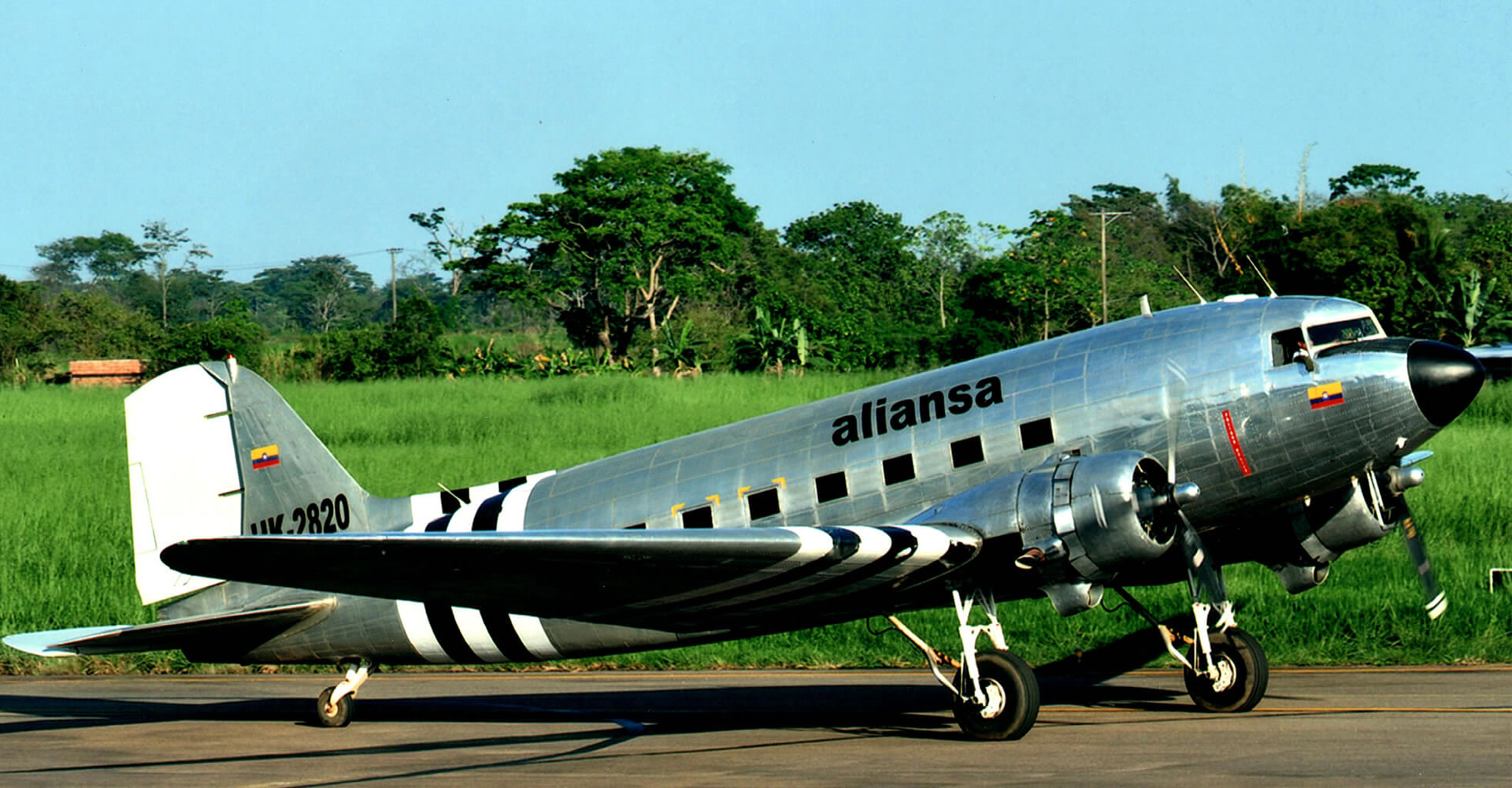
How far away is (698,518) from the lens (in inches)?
606

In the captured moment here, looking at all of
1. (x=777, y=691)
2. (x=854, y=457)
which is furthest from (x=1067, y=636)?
Answer: (x=854, y=457)

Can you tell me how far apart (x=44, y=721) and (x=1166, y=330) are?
12.7m

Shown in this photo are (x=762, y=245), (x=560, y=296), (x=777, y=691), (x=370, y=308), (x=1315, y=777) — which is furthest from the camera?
(x=370, y=308)

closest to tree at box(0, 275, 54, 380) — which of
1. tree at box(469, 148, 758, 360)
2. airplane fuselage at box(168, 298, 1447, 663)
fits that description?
tree at box(469, 148, 758, 360)

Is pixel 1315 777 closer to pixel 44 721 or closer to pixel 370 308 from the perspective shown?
pixel 44 721

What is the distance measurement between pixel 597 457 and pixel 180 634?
102 ft

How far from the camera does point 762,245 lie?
98688 mm

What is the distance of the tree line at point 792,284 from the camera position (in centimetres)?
5650

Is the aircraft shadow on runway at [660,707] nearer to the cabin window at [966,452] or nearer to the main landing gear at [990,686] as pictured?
the main landing gear at [990,686]

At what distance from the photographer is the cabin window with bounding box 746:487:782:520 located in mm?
15109

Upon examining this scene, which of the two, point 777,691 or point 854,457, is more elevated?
point 854,457

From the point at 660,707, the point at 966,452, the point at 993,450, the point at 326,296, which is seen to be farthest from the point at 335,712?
the point at 326,296

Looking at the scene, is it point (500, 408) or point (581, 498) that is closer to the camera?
point (581, 498)

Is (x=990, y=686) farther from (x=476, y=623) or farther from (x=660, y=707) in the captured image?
(x=476, y=623)
